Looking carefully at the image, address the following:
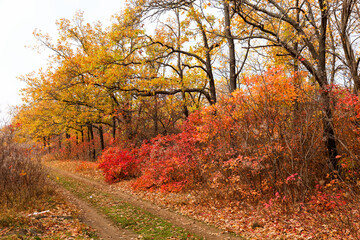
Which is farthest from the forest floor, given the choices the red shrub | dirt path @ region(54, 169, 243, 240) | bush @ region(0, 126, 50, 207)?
bush @ region(0, 126, 50, 207)

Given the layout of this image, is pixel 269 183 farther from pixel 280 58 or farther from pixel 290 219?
pixel 280 58

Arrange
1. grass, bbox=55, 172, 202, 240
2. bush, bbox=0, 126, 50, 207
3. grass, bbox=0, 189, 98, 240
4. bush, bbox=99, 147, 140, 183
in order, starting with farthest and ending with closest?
bush, bbox=99, 147, 140, 183 < bush, bbox=0, 126, 50, 207 < grass, bbox=55, 172, 202, 240 < grass, bbox=0, 189, 98, 240

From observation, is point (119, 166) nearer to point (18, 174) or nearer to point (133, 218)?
point (18, 174)

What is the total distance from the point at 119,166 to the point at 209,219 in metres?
8.11

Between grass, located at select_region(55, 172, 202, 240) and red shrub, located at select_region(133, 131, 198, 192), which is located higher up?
red shrub, located at select_region(133, 131, 198, 192)

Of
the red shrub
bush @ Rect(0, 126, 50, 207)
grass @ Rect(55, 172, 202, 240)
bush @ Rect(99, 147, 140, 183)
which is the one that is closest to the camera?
grass @ Rect(55, 172, 202, 240)

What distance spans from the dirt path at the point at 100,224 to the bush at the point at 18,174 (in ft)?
5.40

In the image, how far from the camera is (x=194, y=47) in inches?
531

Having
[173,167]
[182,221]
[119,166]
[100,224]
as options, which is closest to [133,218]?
[100,224]

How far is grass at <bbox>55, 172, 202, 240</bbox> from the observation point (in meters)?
6.41

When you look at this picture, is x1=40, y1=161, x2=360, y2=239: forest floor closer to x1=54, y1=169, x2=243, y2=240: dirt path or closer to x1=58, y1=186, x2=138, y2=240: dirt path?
x1=54, y1=169, x2=243, y2=240: dirt path

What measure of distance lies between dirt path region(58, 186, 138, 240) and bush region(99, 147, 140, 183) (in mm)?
4737

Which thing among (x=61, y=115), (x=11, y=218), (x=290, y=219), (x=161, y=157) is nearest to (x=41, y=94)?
(x=61, y=115)

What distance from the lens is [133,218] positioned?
7.72 meters
